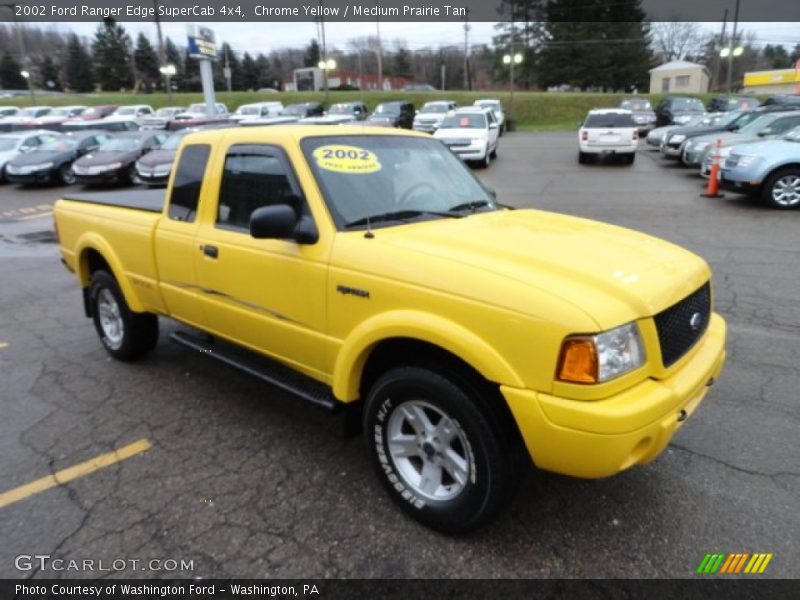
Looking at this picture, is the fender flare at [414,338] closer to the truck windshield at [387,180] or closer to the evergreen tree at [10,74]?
the truck windshield at [387,180]

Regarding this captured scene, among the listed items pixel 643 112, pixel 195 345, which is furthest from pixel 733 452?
pixel 643 112

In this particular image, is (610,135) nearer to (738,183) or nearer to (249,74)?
(738,183)

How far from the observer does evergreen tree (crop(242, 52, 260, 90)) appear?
8344 centimetres

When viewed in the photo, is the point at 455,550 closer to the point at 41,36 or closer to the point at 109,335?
the point at 109,335

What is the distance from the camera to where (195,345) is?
400 centimetres

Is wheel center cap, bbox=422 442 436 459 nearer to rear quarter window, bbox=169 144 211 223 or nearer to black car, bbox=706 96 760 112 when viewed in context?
rear quarter window, bbox=169 144 211 223

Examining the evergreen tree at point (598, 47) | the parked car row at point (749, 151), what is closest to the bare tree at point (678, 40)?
the evergreen tree at point (598, 47)

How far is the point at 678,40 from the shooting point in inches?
3216

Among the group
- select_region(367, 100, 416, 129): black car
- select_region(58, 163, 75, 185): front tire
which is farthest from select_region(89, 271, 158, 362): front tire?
select_region(367, 100, 416, 129): black car

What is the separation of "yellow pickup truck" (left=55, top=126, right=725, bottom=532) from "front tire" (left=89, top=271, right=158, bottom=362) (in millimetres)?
741

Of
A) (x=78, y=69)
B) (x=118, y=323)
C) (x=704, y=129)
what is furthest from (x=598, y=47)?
(x=78, y=69)

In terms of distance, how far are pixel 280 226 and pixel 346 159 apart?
705 mm

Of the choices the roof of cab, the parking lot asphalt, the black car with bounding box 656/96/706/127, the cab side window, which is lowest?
the parking lot asphalt

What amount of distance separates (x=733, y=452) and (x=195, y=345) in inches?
139
